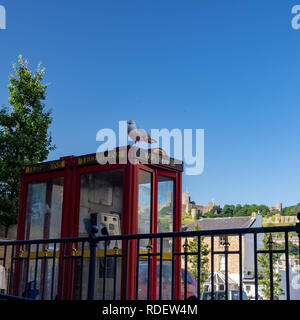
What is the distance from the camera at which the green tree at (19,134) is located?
47.0 feet

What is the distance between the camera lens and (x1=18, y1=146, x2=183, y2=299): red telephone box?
6711 millimetres

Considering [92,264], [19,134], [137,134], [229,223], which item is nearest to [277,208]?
[229,223]

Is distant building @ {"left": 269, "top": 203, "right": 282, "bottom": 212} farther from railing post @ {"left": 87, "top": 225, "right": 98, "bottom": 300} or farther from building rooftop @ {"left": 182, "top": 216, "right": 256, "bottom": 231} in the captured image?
railing post @ {"left": 87, "top": 225, "right": 98, "bottom": 300}

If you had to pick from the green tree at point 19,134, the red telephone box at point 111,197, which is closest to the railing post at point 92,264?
the red telephone box at point 111,197

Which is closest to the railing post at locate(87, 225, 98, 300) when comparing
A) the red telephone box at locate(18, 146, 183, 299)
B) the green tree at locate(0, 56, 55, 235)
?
the red telephone box at locate(18, 146, 183, 299)

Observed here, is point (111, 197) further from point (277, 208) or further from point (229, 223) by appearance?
point (277, 208)

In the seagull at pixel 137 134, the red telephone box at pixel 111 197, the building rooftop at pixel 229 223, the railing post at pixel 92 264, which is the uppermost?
the building rooftop at pixel 229 223

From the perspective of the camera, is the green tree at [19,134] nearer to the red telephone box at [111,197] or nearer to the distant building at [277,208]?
the red telephone box at [111,197]

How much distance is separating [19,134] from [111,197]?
8.82 metres

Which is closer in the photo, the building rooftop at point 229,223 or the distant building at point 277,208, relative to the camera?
the building rooftop at point 229,223

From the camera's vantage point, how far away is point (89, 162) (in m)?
7.12

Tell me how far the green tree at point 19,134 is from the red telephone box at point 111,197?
655 centimetres

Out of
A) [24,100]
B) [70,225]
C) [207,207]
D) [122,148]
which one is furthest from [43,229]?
[207,207]
